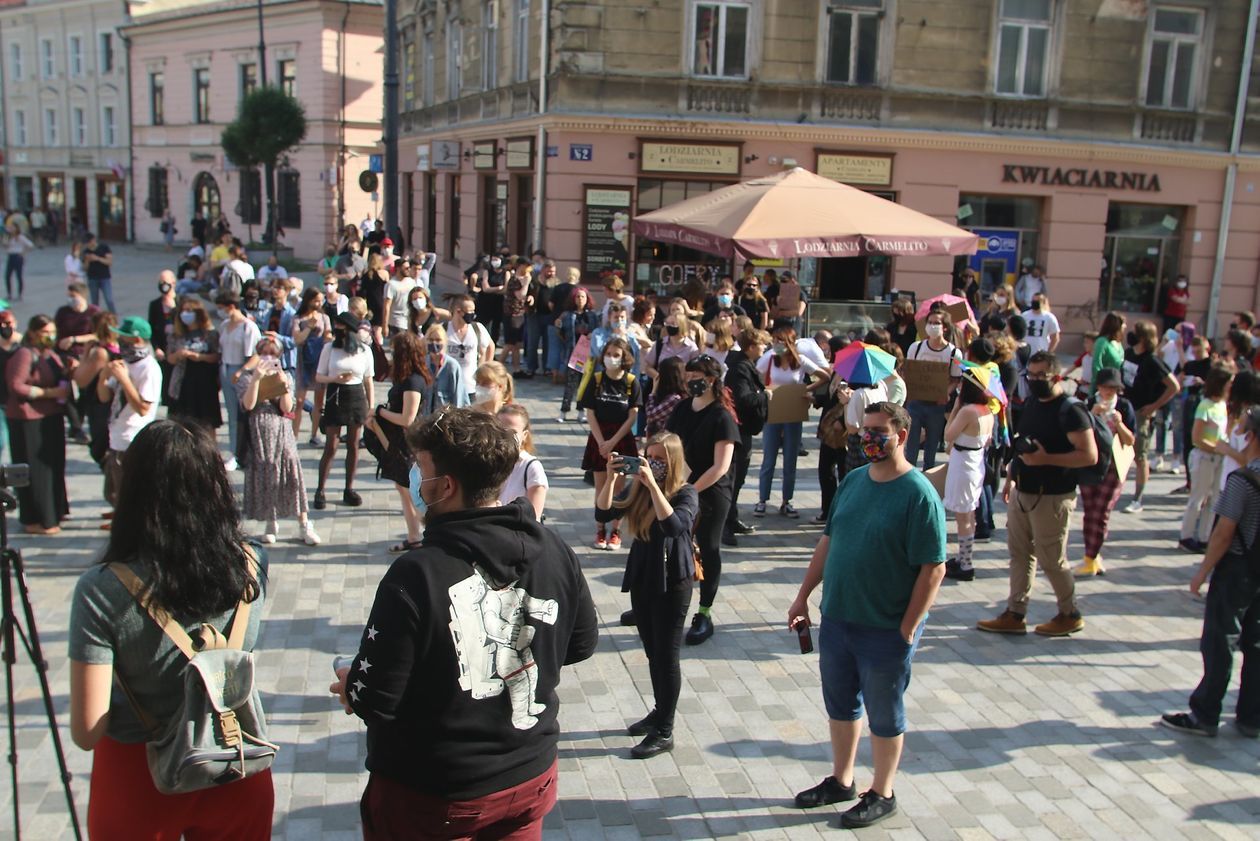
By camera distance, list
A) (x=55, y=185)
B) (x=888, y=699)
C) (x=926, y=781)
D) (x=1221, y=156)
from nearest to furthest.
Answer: (x=888, y=699) → (x=926, y=781) → (x=1221, y=156) → (x=55, y=185)

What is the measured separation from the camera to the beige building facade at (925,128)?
19812 mm

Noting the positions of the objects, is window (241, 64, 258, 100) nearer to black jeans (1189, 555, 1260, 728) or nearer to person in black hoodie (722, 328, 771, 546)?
person in black hoodie (722, 328, 771, 546)

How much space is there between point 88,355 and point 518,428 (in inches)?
175

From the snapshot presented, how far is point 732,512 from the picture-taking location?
9242 mm

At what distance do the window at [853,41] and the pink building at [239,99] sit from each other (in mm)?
20440

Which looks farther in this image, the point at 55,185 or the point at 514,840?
the point at 55,185

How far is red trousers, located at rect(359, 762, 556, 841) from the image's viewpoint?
299 cm

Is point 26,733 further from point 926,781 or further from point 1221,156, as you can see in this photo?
point 1221,156

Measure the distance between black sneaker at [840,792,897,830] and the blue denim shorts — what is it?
0.31 metres

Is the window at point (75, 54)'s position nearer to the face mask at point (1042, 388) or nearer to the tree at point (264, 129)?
the tree at point (264, 129)

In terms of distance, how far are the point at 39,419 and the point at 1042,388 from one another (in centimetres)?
725

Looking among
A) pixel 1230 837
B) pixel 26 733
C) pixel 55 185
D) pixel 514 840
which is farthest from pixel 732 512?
pixel 55 185

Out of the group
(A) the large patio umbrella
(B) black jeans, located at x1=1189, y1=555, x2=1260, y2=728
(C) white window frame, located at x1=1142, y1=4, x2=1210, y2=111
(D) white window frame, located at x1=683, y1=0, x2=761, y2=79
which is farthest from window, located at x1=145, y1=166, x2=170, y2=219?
(B) black jeans, located at x1=1189, y1=555, x2=1260, y2=728

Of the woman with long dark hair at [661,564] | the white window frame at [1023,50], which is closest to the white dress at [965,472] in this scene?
the woman with long dark hair at [661,564]
